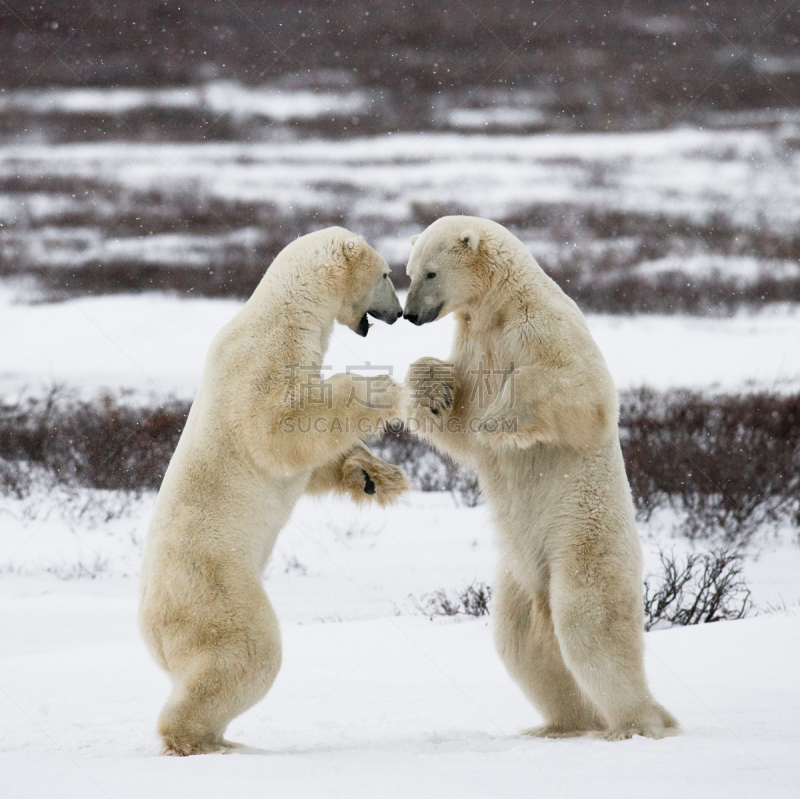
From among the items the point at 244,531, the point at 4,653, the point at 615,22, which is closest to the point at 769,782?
the point at 244,531

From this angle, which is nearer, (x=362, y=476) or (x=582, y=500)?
(x=582, y=500)

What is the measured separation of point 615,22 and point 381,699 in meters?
32.2

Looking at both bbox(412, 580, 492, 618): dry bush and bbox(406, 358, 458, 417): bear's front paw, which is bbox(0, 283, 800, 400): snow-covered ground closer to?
bbox(412, 580, 492, 618): dry bush

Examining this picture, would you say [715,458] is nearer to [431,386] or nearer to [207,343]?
[431,386]

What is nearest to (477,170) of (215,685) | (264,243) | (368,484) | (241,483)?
(264,243)

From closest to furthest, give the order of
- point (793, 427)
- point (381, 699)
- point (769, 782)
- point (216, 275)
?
point (769, 782) < point (381, 699) < point (793, 427) < point (216, 275)

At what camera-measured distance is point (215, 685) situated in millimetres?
2764

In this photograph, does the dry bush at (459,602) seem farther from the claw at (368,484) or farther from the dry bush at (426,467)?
the claw at (368,484)

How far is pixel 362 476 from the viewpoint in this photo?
3.47 meters

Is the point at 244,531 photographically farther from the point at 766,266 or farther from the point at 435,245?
the point at 766,266

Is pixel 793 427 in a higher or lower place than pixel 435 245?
lower

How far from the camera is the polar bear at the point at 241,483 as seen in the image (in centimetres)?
280

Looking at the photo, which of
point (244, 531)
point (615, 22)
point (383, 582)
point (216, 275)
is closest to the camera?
point (244, 531)

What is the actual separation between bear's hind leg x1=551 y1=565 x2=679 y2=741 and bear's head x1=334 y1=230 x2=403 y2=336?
3.90ft
